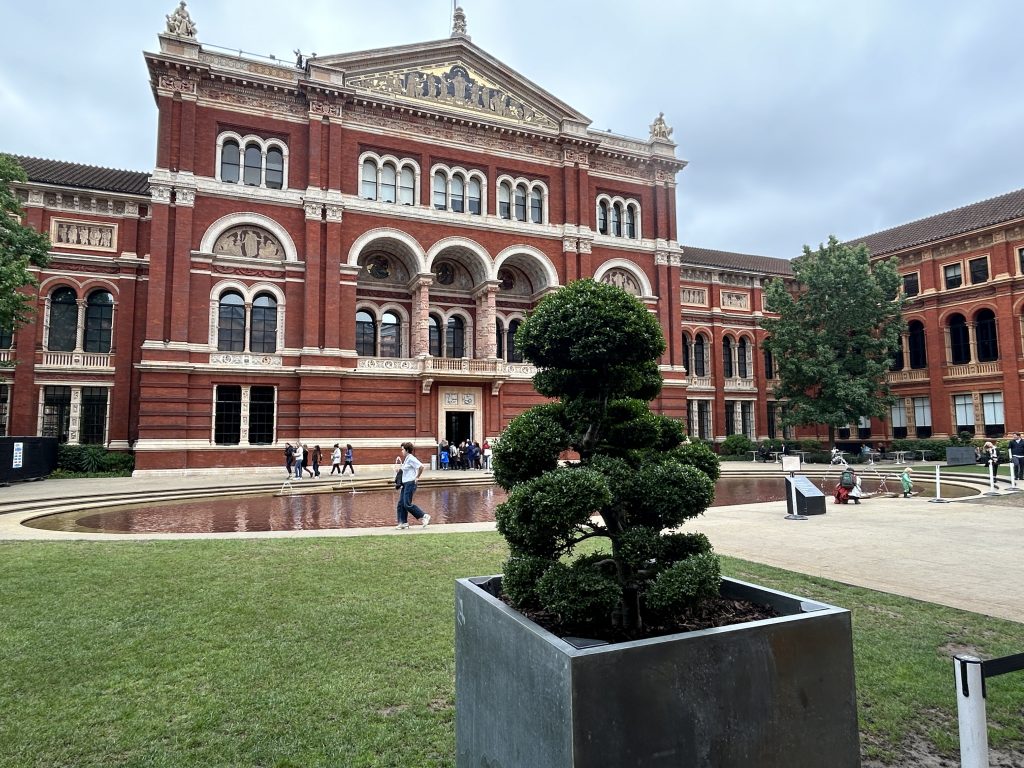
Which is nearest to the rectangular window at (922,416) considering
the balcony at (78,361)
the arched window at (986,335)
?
the arched window at (986,335)

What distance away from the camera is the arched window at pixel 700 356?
40250 millimetres

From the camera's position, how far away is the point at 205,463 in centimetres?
2462

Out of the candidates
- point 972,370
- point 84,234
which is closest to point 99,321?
point 84,234

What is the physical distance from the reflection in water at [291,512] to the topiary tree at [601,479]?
714 cm

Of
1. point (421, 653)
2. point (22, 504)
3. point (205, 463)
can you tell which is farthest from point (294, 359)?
point (421, 653)

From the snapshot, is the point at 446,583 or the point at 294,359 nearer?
the point at 446,583

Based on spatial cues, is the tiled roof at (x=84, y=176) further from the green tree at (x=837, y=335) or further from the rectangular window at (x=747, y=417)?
the rectangular window at (x=747, y=417)

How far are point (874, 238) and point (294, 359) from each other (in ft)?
133

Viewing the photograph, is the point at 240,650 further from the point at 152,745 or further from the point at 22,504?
the point at 22,504

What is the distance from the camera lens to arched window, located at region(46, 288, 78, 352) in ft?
88.9

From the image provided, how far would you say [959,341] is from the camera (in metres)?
35.4

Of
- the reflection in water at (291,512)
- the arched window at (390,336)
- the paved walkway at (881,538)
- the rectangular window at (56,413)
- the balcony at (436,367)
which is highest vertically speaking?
the arched window at (390,336)

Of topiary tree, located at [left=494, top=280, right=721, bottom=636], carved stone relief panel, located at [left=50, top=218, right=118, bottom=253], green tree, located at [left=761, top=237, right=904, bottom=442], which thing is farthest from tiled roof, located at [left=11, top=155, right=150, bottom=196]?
green tree, located at [left=761, top=237, right=904, bottom=442]

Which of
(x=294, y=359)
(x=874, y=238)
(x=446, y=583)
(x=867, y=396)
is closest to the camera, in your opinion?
(x=446, y=583)
